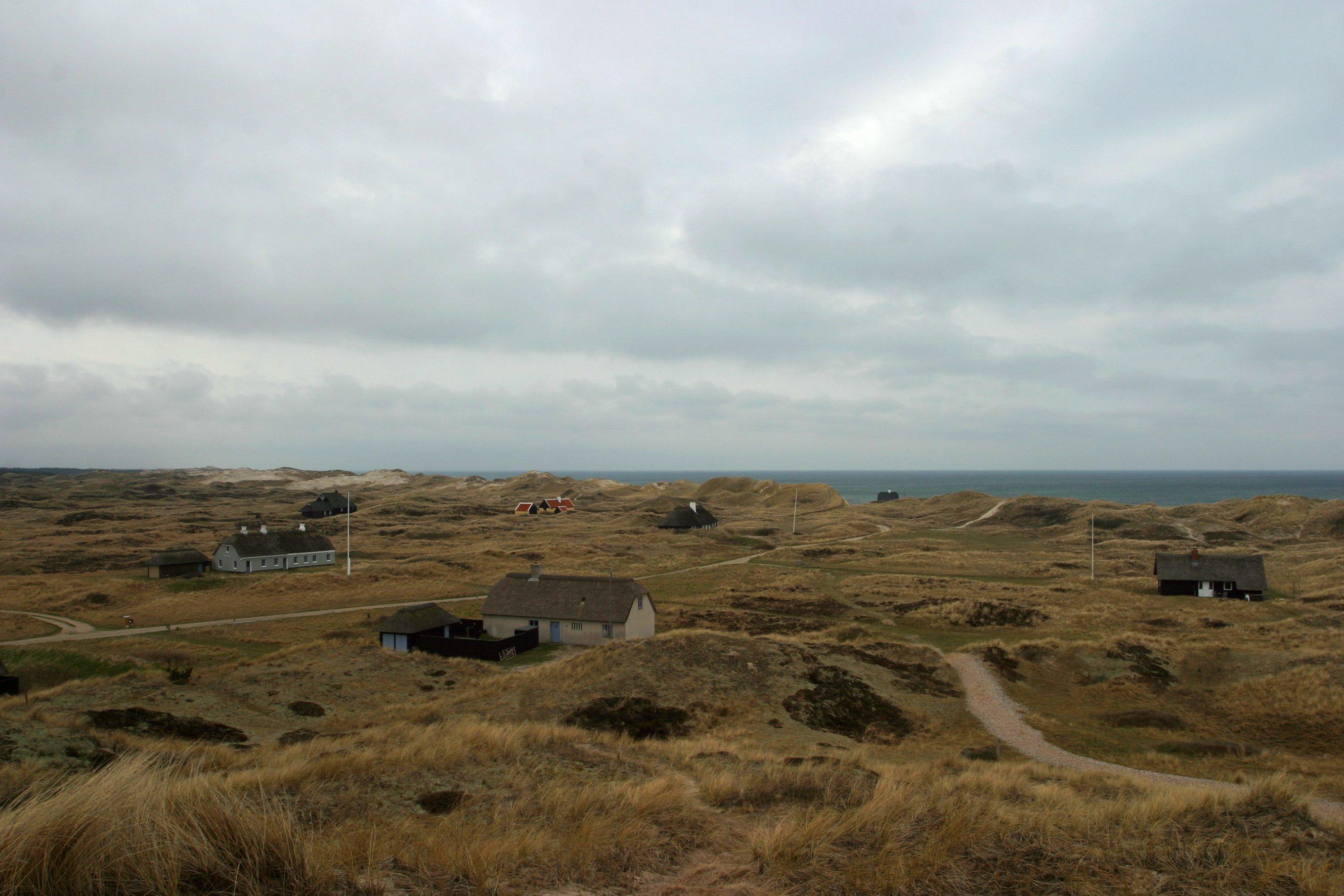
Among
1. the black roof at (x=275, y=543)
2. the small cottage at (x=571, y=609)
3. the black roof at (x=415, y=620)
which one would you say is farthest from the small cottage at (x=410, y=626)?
the black roof at (x=275, y=543)

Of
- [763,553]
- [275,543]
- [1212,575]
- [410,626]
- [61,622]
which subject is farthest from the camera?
[763,553]

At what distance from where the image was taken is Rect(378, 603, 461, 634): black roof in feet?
133

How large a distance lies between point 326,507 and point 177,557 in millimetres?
60823

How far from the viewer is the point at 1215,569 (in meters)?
54.9

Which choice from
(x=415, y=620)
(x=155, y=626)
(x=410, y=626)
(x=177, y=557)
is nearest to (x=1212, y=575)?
Answer: (x=415, y=620)

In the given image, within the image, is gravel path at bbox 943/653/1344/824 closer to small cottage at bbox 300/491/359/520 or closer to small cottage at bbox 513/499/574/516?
small cottage at bbox 513/499/574/516

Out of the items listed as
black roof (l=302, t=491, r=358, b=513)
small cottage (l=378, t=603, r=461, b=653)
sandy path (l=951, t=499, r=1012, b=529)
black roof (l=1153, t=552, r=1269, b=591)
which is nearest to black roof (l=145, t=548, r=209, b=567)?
small cottage (l=378, t=603, r=461, b=653)

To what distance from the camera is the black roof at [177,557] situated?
199 feet

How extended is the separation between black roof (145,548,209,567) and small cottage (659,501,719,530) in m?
60.2

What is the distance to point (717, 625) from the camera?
1853 inches

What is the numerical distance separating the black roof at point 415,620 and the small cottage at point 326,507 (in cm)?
8331

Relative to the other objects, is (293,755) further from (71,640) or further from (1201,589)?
(1201,589)

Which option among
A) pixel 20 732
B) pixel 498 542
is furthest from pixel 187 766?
pixel 498 542

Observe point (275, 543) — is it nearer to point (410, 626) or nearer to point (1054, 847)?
point (410, 626)
